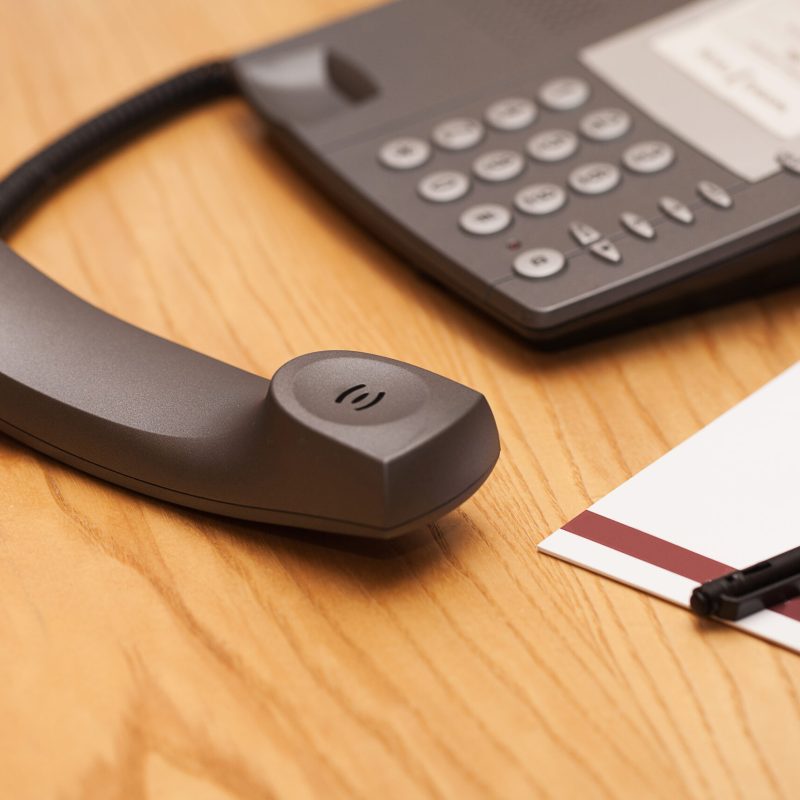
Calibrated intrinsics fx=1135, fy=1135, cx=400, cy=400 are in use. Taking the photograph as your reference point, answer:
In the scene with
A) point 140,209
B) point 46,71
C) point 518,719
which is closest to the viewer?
point 518,719

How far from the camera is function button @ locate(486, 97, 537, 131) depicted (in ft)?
1.52

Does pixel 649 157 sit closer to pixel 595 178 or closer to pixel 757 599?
pixel 595 178

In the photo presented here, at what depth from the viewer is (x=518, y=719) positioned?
0.91 feet

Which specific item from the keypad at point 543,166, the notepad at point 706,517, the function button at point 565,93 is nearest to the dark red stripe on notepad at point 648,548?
the notepad at point 706,517

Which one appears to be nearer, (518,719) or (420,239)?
(518,719)

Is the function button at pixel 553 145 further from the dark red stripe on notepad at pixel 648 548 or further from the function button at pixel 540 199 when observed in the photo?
the dark red stripe on notepad at pixel 648 548

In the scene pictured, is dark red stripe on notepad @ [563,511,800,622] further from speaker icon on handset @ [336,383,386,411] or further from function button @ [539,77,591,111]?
function button @ [539,77,591,111]

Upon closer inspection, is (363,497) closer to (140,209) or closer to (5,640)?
(5,640)

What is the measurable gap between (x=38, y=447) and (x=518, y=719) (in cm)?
18

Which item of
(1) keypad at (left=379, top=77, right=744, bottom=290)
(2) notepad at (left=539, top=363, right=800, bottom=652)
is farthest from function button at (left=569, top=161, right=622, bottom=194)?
(2) notepad at (left=539, top=363, right=800, bottom=652)

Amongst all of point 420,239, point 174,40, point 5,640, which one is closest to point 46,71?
point 174,40

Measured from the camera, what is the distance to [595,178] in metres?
0.43

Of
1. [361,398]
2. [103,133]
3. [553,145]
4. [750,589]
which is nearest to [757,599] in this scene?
[750,589]

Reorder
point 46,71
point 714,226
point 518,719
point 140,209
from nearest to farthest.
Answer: point 518,719
point 714,226
point 140,209
point 46,71
